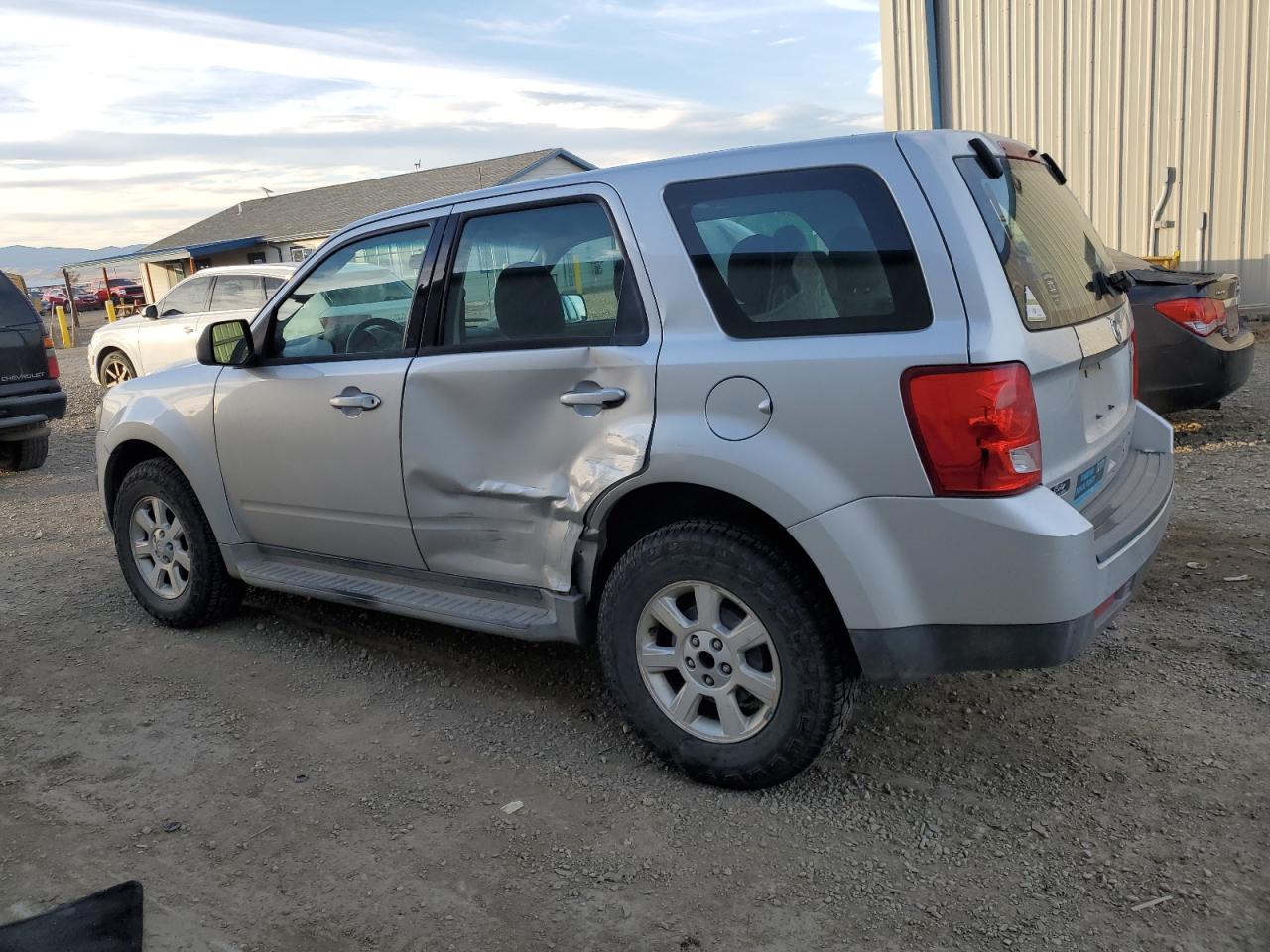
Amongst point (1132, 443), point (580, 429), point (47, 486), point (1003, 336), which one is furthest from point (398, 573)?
point (47, 486)

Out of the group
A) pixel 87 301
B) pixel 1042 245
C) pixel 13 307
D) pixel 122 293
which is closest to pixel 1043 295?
pixel 1042 245

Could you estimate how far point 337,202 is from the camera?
37562 mm

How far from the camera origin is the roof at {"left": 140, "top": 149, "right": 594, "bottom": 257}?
33.4 m

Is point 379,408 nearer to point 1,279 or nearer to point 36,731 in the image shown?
point 36,731

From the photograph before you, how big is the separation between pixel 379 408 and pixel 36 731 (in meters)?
1.73

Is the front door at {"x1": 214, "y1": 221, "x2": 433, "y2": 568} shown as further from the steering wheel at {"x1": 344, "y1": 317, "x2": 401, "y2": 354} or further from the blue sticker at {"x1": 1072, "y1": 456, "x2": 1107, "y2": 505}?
the blue sticker at {"x1": 1072, "y1": 456, "x2": 1107, "y2": 505}

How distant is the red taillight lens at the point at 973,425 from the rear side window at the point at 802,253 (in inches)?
7.3

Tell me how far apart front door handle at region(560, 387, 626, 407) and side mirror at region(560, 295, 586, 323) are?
0.25 meters

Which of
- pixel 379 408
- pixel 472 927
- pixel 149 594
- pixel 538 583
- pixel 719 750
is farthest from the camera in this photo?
pixel 149 594

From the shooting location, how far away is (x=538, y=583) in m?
3.56

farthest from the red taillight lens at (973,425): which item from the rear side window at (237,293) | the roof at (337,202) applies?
the roof at (337,202)

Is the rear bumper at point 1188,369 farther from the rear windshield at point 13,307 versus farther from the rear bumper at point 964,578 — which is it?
the rear windshield at point 13,307

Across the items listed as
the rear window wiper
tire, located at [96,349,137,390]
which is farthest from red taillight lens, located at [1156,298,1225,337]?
tire, located at [96,349,137,390]

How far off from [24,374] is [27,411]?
1.02ft
